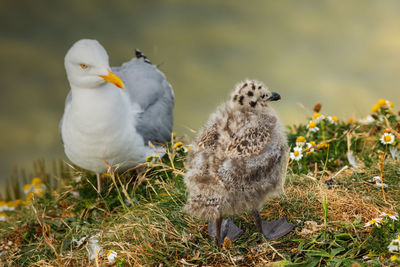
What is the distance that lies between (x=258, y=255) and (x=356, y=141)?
3163 millimetres

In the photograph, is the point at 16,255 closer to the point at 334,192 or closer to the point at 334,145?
the point at 334,192

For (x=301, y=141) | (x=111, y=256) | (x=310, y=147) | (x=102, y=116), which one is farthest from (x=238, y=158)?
(x=102, y=116)

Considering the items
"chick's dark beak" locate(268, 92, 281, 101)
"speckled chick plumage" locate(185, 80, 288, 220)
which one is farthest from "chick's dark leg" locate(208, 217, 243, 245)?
"chick's dark beak" locate(268, 92, 281, 101)

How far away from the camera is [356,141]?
6.30 m

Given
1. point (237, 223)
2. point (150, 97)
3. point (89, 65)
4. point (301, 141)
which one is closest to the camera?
point (237, 223)

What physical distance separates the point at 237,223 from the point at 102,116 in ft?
7.22

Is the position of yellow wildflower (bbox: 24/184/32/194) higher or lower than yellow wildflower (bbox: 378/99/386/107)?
lower

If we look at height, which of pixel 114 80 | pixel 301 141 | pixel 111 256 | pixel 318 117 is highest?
pixel 114 80

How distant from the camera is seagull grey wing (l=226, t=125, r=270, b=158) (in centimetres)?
348

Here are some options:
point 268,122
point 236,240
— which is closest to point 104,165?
point 236,240

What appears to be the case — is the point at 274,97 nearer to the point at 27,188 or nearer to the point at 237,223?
the point at 237,223

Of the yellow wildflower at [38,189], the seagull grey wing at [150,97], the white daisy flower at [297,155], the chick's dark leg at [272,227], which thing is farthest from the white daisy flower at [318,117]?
the yellow wildflower at [38,189]

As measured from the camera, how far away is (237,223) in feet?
14.4

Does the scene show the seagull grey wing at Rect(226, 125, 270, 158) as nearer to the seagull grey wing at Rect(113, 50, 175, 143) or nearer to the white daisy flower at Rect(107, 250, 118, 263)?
the white daisy flower at Rect(107, 250, 118, 263)
